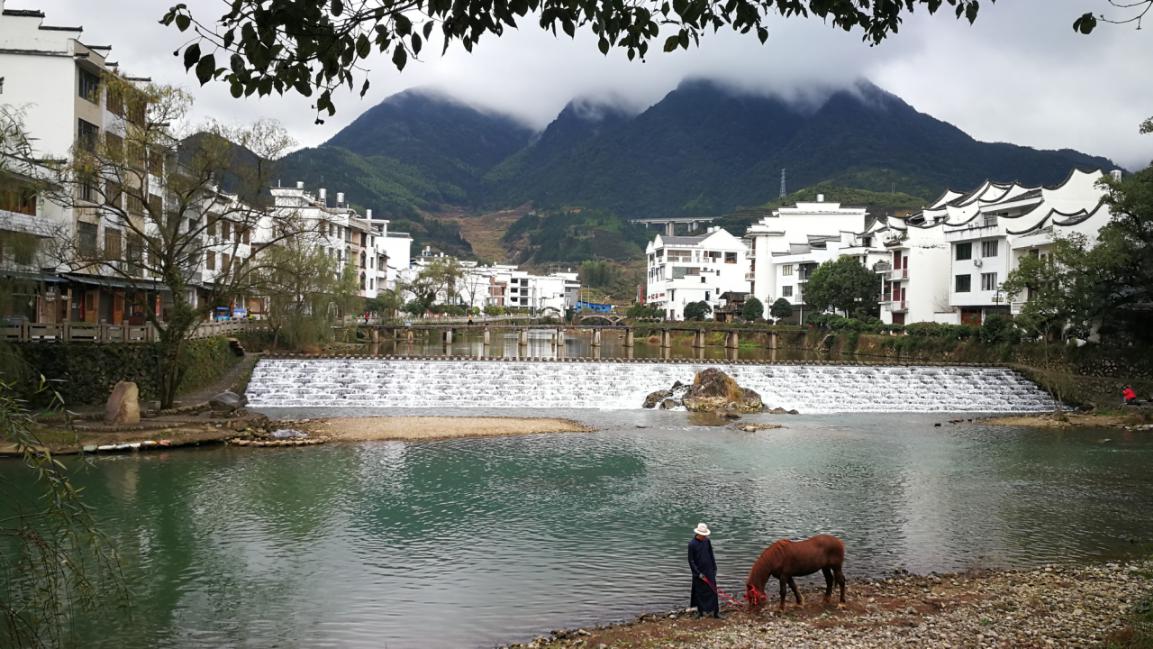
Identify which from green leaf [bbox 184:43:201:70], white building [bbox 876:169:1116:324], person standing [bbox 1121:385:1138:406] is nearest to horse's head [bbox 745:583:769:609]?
green leaf [bbox 184:43:201:70]

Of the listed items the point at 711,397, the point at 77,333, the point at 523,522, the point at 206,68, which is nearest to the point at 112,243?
the point at 77,333

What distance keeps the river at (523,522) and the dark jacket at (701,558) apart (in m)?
1.30

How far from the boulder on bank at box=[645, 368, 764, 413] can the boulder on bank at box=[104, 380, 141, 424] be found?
19.3 metres

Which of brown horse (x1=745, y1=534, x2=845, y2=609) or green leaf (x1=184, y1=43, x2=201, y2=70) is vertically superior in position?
green leaf (x1=184, y1=43, x2=201, y2=70)

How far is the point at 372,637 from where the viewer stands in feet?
32.6

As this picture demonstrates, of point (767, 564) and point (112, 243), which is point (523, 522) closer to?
point (767, 564)

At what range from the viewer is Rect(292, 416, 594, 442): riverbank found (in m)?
25.8

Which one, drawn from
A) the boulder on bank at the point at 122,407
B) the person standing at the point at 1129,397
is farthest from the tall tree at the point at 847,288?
the boulder on bank at the point at 122,407

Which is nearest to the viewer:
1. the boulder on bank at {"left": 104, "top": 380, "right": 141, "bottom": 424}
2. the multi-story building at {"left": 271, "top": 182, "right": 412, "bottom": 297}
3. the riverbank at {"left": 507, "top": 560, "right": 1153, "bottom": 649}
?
the riverbank at {"left": 507, "top": 560, "right": 1153, "bottom": 649}

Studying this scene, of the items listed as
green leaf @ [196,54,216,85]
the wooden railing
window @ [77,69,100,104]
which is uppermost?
window @ [77,69,100,104]

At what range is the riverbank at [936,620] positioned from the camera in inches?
337

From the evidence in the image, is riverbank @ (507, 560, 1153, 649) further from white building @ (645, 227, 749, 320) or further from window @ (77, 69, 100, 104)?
white building @ (645, 227, 749, 320)

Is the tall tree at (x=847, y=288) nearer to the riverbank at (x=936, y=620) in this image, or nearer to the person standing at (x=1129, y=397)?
the person standing at (x=1129, y=397)

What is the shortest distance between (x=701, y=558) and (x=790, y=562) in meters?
1.18
